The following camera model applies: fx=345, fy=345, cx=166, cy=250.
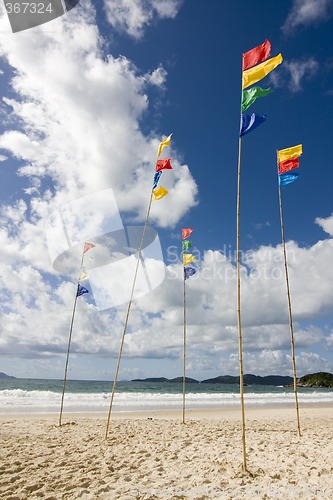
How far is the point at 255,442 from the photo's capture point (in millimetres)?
9461

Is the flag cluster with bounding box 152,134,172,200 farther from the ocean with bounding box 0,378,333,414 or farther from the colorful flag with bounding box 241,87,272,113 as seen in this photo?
the ocean with bounding box 0,378,333,414

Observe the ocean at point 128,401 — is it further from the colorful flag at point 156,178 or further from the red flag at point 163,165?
the red flag at point 163,165

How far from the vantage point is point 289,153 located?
11766mm

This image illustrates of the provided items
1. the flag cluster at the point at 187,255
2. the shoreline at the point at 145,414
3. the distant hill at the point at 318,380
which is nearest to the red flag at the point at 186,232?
the flag cluster at the point at 187,255

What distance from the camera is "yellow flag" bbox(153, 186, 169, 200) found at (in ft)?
38.4

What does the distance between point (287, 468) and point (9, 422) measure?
437 inches

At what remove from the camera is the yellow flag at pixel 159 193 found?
11.7m

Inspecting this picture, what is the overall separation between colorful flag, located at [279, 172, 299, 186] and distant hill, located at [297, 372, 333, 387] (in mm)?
99900

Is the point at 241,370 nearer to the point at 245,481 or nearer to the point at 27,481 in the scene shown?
the point at 245,481

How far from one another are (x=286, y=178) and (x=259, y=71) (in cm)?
474

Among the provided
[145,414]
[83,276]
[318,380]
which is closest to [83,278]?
[83,276]

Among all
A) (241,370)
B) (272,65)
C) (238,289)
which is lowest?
(241,370)

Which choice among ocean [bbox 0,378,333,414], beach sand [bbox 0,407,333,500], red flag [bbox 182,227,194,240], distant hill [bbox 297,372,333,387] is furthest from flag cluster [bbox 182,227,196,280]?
distant hill [bbox 297,372,333,387]

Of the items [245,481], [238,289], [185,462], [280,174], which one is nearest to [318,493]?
[245,481]
